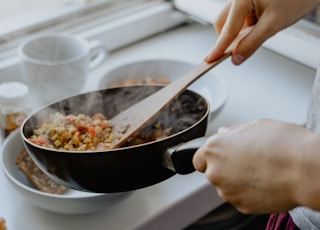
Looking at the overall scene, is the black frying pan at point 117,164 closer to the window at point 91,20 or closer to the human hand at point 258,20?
the human hand at point 258,20

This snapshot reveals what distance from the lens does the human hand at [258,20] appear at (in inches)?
29.7

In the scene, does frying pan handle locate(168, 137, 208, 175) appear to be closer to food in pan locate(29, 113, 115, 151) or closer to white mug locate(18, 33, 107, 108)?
food in pan locate(29, 113, 115, 151)

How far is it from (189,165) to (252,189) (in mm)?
102

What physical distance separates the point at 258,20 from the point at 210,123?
0.23 metres

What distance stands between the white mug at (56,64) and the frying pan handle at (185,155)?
1.21ft

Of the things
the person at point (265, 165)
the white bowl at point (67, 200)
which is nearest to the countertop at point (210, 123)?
the white bowl at point (67, 200)

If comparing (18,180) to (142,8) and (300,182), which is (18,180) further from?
(142,8)

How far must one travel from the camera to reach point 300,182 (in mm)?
484

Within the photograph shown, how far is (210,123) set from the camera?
93 cm

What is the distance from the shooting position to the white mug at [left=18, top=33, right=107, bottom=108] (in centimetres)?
91

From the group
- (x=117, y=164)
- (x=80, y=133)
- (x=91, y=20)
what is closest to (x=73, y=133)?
(x=80, y=133)

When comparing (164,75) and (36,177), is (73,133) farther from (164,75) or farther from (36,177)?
(164,75)

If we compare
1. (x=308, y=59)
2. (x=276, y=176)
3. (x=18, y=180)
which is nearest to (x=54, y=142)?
(x=18, y=180)

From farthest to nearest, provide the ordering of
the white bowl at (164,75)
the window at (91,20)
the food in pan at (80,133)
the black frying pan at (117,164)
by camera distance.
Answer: the window at (91,20)
the white bowl at (164,75)
the food in pan at (80,133)
the black frying pan at (117,164)
